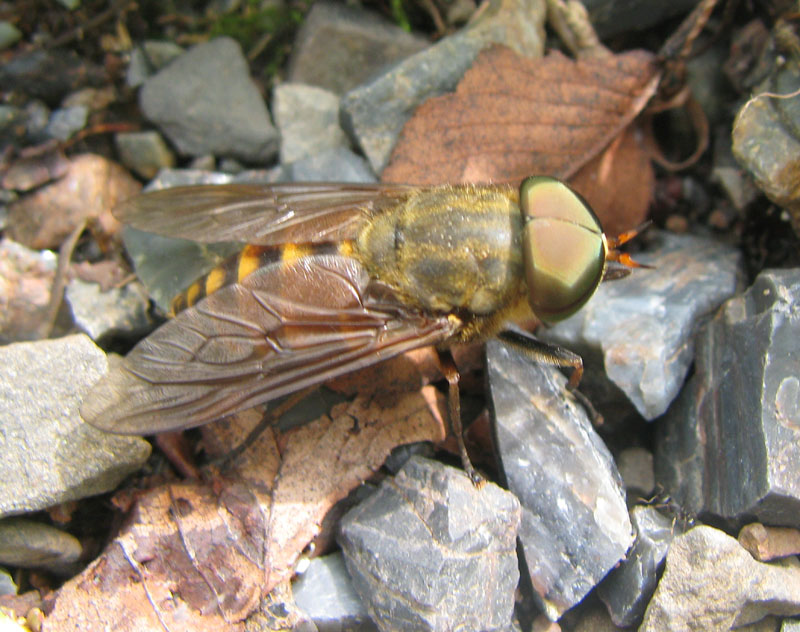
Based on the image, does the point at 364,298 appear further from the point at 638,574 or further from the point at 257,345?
the point at 638,574

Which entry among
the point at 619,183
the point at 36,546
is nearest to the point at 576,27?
the point at 619,183

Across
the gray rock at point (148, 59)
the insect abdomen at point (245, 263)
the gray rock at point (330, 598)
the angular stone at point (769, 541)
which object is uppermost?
the gray rock at point (148, 59)

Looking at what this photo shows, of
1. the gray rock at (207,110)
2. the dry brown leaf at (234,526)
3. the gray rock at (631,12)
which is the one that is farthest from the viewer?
the gray rock at (207,110)

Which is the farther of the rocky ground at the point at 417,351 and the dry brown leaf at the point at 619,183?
the dry brown leaf at the point at 619,183

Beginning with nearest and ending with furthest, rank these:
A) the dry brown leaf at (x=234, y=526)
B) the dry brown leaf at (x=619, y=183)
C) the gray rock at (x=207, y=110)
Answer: the dry brown leaf at (x=234, y=526) → the dry brown leaf at (x=619, y=183) → the gray rock at (x=207, y=110)


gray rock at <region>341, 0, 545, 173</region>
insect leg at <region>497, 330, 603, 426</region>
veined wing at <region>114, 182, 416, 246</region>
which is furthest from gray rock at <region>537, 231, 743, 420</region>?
gray rock at <region>341, 0, 545, 173</region>

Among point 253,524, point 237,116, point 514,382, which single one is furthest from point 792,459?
point 237,116

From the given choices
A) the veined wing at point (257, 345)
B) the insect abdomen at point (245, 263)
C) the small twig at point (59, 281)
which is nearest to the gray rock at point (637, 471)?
the veined wing at point (257, 345)

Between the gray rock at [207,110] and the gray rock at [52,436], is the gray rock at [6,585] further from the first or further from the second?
the gray rock at [207,110]
